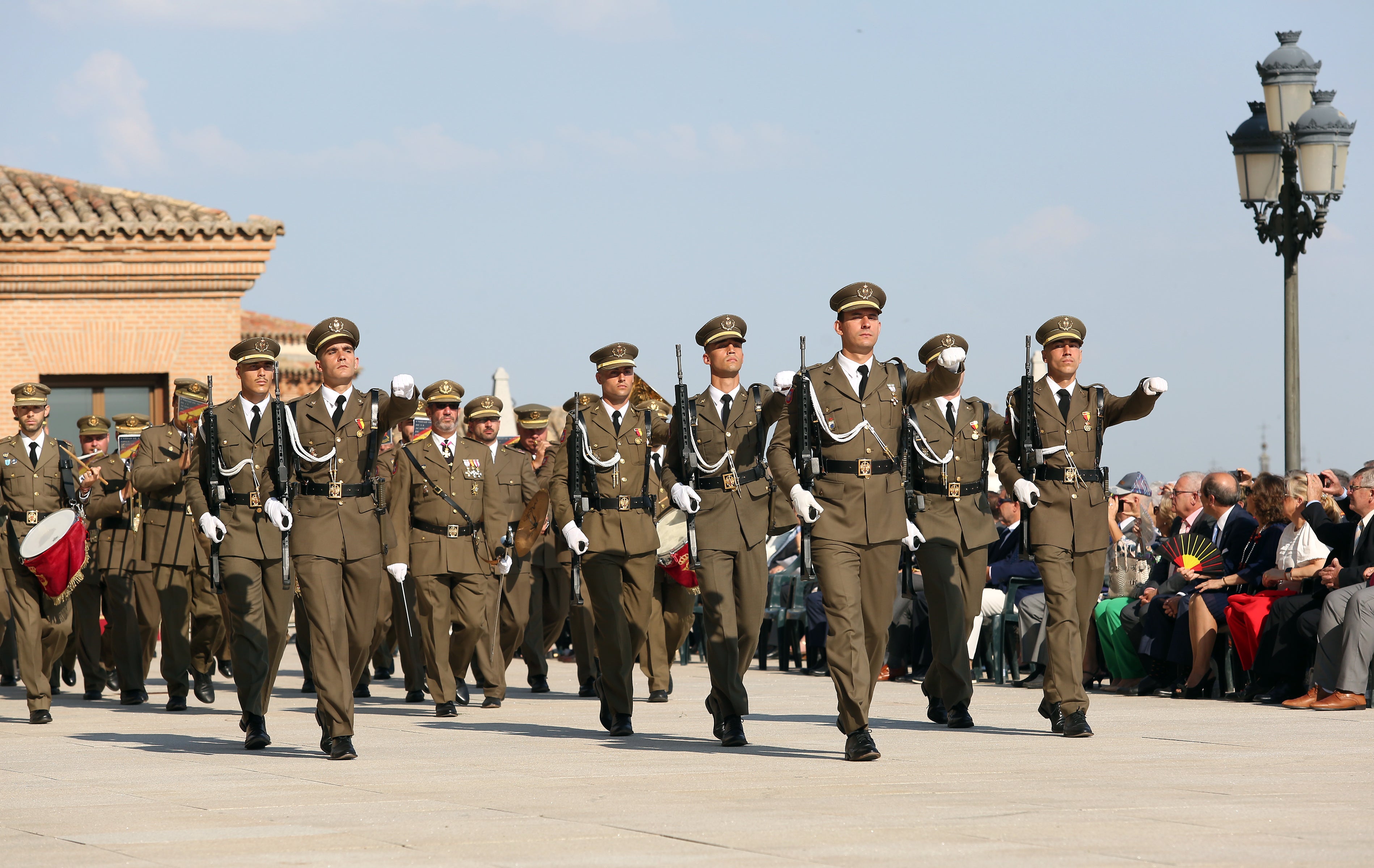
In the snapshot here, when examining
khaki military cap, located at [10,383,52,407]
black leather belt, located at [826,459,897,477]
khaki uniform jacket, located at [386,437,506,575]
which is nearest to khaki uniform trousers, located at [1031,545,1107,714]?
black leather belt, located at [826,459,897,477]

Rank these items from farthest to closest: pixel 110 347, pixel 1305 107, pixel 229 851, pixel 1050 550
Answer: pixel 110 347, pixel 1305 107, pixel 1050 550, pixel 229 851

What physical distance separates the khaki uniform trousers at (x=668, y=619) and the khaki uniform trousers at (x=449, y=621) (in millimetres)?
1150

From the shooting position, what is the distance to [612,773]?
8312mm

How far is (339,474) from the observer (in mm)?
9328

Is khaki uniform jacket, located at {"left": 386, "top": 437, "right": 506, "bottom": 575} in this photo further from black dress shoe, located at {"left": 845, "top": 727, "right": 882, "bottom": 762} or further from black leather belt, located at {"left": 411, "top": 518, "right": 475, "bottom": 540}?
black dress shoe, located at {"left": 845, "top": 727, "right": 882, "bottom": 762}

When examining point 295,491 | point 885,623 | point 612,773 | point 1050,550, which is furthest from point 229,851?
point 1050,550

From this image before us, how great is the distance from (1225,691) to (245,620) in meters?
6.52

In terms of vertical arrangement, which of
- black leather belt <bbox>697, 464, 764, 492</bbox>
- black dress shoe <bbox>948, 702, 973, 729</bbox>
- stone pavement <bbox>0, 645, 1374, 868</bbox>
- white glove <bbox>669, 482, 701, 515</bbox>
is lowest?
stone pavement <bbox>0, 645, 1374, 868</bbox>

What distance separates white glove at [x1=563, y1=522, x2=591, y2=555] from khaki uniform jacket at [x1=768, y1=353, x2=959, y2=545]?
1471 mm

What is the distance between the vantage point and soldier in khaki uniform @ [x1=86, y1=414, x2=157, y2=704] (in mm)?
13242

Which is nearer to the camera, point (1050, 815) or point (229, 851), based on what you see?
point (229, 851)

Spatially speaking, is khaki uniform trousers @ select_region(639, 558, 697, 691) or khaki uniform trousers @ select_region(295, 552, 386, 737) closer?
khaki uniform trousers @ select_region(295, 552, 386, 737)

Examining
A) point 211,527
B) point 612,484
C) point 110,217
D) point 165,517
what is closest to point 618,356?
point 612,484

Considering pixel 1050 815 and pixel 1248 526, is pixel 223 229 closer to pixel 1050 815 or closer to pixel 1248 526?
pixel 1248 526
